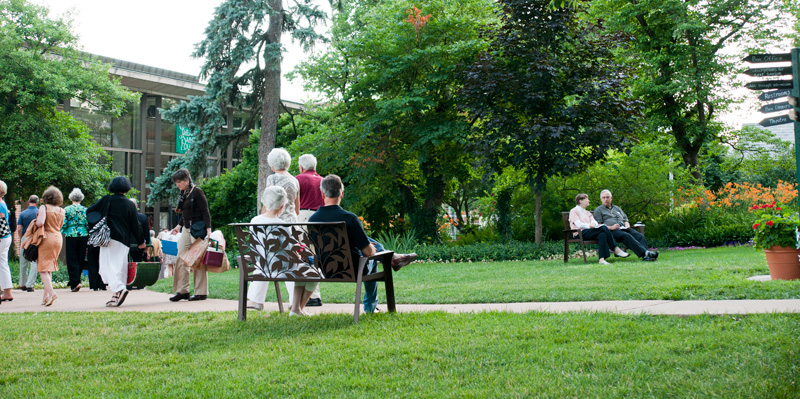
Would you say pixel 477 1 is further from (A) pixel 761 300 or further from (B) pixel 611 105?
(A) pixel 761 300

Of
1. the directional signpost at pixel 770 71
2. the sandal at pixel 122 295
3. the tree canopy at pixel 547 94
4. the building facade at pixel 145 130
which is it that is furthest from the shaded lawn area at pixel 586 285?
the building facade at pixel 145 130

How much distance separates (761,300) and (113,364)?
5680 mm

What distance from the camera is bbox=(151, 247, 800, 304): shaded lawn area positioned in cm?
691

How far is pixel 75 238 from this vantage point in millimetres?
12602

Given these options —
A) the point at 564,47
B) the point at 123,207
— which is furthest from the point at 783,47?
the point at 123,207

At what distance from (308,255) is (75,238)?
28.4 feet

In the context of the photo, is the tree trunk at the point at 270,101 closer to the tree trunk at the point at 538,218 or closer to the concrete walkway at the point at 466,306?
the tree trunk at the point at 538,218

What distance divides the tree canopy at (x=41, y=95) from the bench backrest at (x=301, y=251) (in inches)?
807

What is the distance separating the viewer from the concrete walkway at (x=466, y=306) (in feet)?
18.3

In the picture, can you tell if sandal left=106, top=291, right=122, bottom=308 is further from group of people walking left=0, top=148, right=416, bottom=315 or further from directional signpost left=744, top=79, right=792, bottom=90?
directional signpost left=744, top=79, right=792, bottom=90

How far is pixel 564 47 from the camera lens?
15.9 meters

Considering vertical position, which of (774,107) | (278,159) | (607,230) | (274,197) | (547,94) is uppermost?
(547,94)

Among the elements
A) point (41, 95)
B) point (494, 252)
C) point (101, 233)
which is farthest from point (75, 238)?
point (41, 95)

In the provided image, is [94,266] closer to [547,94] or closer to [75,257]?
[75,257]
